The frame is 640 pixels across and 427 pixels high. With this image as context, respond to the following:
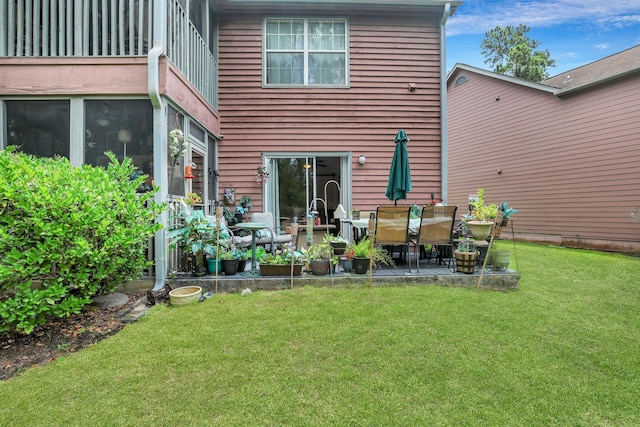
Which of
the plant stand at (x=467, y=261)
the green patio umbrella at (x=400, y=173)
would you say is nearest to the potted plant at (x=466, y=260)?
the plant stand at (x=467, y=261)

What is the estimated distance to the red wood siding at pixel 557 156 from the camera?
7723 mm

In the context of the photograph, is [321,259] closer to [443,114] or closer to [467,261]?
[467,261]

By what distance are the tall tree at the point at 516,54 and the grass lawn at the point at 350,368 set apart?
1922cm

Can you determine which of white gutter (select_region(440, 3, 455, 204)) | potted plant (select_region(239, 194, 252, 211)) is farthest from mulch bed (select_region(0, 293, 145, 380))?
→ white gutter (select_region(440, 3, 455, 204))

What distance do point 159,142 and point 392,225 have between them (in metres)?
3.10

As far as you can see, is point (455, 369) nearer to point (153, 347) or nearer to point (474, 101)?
point (153, 347)

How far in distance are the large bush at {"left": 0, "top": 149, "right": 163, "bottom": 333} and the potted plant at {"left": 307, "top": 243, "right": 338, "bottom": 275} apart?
6.39 feet

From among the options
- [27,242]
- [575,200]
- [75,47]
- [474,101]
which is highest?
[474,101]

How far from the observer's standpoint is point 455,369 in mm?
2172

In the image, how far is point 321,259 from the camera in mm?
4215

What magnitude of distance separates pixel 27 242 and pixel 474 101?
1296 cm

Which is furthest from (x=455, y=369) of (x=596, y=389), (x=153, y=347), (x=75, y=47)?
(x=75, y=47)

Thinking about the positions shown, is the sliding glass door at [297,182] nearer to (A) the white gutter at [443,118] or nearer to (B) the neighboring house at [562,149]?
(A) the white gutter at [443,118]

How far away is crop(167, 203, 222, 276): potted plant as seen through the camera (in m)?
3.96
